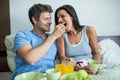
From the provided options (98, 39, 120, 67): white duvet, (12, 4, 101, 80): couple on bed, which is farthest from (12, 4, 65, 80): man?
(98, 39, 120, 67): white duvet

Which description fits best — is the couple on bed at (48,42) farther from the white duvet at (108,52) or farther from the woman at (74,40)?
the white duvet at (108,52)

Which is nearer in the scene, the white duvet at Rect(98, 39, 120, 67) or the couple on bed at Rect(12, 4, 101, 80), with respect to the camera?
the couple on bed at Rect(12, 4, 101, 80)

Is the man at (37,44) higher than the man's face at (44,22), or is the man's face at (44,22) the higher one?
the man's face at (44,22)

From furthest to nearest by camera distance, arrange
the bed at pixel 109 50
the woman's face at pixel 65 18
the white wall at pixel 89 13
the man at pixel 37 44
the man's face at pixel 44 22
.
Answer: the white wall at pixel 89 13
the bed at pixel 109 50
the woman's face at pixel 65 18
the man's face at pixel 44 22
the man at pixel 37 44

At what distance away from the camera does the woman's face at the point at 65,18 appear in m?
1.71

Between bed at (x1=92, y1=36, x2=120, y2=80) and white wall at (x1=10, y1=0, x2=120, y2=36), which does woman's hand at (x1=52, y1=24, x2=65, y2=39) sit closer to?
bed at (x1=92, y1=36, x2=120, y2=80)

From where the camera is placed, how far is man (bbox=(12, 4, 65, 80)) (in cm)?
132

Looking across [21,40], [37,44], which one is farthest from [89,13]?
[21,40]

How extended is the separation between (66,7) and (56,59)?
19.3 inches

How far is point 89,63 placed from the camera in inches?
46.8

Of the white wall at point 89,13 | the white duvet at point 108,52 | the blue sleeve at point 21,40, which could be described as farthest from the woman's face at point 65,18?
the white wall at point 89,13

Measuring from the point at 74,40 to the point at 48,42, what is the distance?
49 cm

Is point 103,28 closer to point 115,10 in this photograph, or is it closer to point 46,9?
point 115,10

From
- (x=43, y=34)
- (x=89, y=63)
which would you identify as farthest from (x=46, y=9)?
(x=89, y=63)
